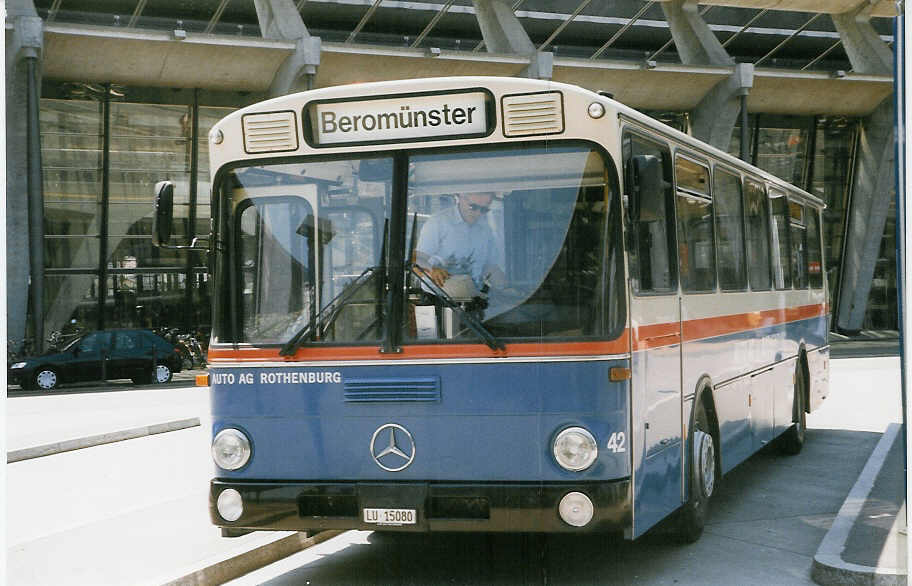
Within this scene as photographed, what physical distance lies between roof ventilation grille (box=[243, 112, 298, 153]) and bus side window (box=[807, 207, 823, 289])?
7.93m

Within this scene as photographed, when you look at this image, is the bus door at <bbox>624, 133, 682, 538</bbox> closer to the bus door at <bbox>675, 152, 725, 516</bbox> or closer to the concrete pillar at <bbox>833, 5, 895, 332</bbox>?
the bus door at <bbox>675, 152, 725, 516</bbox>

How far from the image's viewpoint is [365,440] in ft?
20.7

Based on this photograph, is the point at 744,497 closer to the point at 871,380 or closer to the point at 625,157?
the point at 625,157

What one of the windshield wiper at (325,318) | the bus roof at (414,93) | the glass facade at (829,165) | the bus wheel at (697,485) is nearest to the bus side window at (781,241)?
the bus wheel at (697,485)

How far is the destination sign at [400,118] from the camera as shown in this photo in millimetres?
6348

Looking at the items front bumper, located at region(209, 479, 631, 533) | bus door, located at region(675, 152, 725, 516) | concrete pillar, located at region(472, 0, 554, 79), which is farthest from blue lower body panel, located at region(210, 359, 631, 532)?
concrete pillar, located at region(472, 0, 554, 79)

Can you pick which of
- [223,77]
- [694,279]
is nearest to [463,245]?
[694,279]

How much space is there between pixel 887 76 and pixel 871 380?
66.6 feet

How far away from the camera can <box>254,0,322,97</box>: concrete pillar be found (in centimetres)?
3119

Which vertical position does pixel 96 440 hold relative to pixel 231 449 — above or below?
below

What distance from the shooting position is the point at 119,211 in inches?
1409

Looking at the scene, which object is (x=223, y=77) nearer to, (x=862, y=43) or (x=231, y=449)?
(x=862, y=43)

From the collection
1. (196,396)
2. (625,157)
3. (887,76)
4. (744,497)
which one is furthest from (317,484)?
(887,76)

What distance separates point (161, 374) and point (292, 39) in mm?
9853
